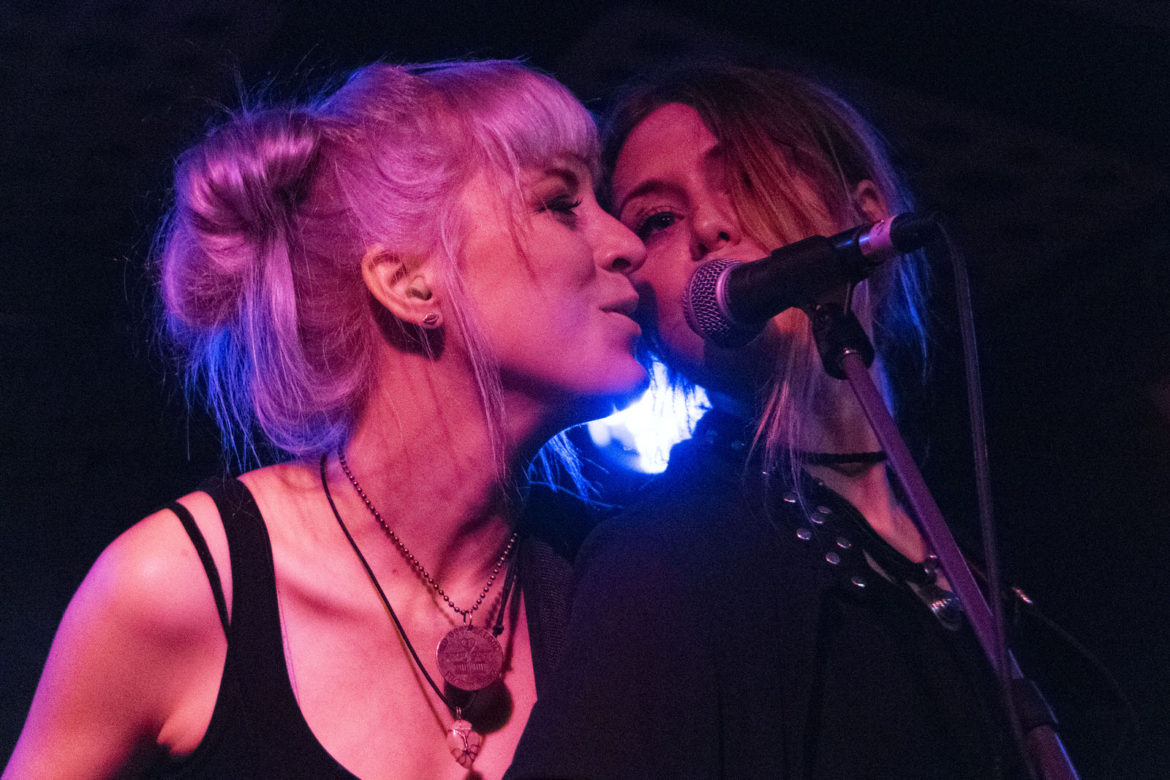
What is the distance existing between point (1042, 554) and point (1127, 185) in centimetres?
310

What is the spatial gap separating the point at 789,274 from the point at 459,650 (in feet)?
2.37

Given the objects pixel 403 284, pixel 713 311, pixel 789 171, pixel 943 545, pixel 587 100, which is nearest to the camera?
pixel 943 545

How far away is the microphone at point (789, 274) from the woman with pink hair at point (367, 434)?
0.23m

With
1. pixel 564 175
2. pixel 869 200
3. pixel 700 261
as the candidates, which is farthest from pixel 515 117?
pixel 869 200

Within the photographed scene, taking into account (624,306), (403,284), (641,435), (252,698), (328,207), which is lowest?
(641,435)

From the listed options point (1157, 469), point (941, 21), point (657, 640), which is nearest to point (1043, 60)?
point (941, 21)

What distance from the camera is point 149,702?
3.42 feet

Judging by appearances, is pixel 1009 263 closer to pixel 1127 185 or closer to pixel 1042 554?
pixel 1127 185

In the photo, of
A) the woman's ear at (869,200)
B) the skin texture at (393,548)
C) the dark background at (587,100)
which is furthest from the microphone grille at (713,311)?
the dark background at (587,100)

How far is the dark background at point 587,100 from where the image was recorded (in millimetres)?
1914

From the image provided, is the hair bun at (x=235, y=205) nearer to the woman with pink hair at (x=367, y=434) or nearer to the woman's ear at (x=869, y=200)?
the woman with pink hair at (x=367, y=434)

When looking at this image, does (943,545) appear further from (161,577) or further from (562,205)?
(161,577)

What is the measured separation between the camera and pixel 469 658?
1.20 meters

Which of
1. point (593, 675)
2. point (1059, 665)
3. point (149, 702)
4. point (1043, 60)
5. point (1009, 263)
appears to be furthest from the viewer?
point (1009, 263)
